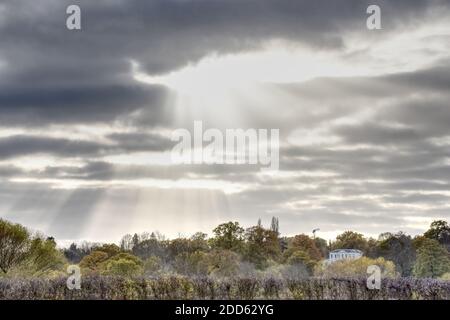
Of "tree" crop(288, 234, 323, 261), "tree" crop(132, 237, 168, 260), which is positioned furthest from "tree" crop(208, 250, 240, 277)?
"tree" crop(288, 234, 323, 261)

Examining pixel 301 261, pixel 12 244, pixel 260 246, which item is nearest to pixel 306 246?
pixel 301 261

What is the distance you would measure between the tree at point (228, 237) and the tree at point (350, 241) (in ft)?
196

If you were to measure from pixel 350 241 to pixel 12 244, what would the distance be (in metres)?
119

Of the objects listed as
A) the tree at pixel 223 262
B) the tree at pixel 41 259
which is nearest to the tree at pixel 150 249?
the tree at pixel 223 262

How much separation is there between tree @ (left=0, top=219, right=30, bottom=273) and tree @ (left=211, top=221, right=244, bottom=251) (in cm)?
4640

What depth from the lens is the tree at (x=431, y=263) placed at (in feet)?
354

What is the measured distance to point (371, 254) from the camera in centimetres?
15012

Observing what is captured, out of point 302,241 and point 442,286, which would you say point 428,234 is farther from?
point 442,286

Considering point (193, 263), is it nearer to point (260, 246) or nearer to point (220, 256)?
point (220, 256)

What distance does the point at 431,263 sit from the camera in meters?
110

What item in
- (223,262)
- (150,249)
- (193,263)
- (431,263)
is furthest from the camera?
(150,249)

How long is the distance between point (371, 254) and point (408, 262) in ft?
83.0

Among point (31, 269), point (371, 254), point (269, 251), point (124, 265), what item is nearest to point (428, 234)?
point (371, 254)
